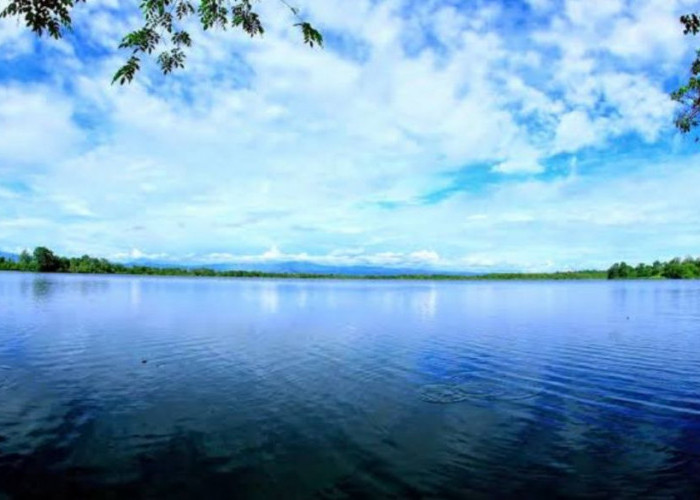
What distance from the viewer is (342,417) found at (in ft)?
50.9

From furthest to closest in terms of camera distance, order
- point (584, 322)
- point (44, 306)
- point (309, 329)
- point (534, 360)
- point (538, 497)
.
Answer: point (44, 306), point (584, 322), point (309, 329), point (534, 360), point (538, 497)

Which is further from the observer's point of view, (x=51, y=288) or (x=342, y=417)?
(x=51, y=288)

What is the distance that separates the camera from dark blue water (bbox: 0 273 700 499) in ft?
35.9

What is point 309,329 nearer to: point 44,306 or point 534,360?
point 534,360

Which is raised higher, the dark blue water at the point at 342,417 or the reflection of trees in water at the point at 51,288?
the reflection of trees in water at the point at 51,288

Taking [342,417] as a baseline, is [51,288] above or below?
above

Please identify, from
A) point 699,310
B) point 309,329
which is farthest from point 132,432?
point 699,310

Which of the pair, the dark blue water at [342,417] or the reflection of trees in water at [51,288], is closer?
the dark blue water at [342,417]

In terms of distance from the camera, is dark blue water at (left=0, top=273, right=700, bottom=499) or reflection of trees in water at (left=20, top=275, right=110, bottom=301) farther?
reflection of trees in water at (left=20, top=275, right=110, bottom=301)

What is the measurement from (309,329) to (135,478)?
86.3 feet

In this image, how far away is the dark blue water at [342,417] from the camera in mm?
10945

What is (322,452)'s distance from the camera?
1257 centimetres

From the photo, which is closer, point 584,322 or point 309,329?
point 309,329

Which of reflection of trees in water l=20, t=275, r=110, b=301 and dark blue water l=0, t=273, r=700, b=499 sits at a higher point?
reflection of trees in water l=20, t=275, r=110, b=301
